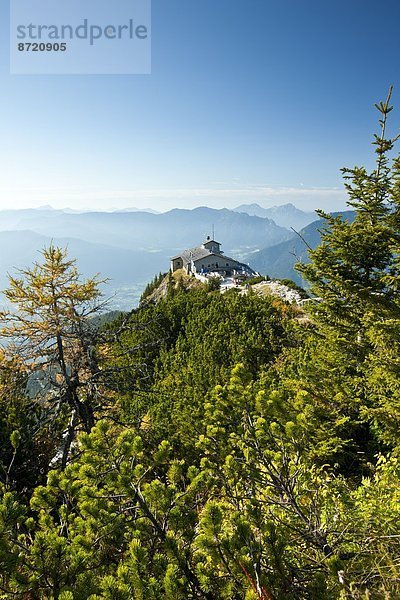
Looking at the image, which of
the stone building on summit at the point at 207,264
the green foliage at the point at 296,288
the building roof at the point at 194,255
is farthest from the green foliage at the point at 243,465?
the building roof at the point at 194,255

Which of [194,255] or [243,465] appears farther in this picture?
[194,255]

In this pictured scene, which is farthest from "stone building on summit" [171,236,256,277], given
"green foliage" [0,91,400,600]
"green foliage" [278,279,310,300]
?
"green foliage" [0,91,400,600]

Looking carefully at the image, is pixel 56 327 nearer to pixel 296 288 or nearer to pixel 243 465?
pixel 243 465

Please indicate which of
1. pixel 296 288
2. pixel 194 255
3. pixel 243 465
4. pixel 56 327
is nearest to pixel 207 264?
pixel 194 255

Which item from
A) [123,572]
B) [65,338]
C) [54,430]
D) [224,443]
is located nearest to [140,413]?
[54,430]

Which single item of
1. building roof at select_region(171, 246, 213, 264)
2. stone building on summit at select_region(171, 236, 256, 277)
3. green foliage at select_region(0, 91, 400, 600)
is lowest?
green foliage at select_region(0, 91, 400, 600)

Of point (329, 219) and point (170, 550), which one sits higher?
point (329, 219)

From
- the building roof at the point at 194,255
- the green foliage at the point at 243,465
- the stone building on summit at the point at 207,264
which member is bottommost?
the green foliage at the point at 243,465

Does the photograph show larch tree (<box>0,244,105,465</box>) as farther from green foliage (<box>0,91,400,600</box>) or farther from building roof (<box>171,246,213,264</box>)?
building roof (<box>171,246,213,264</box>)

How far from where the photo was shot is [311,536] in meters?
3.20

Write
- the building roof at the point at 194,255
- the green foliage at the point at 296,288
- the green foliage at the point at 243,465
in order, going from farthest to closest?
the building roof at the point at 194,255
the green foliage at the point at 296,288
the green foliage at the point at 243,465

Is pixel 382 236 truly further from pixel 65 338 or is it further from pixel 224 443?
pixel 65 338

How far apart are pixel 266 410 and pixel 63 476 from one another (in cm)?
224

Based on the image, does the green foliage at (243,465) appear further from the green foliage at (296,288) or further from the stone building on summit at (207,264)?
the stone building on summit at (207,264)
